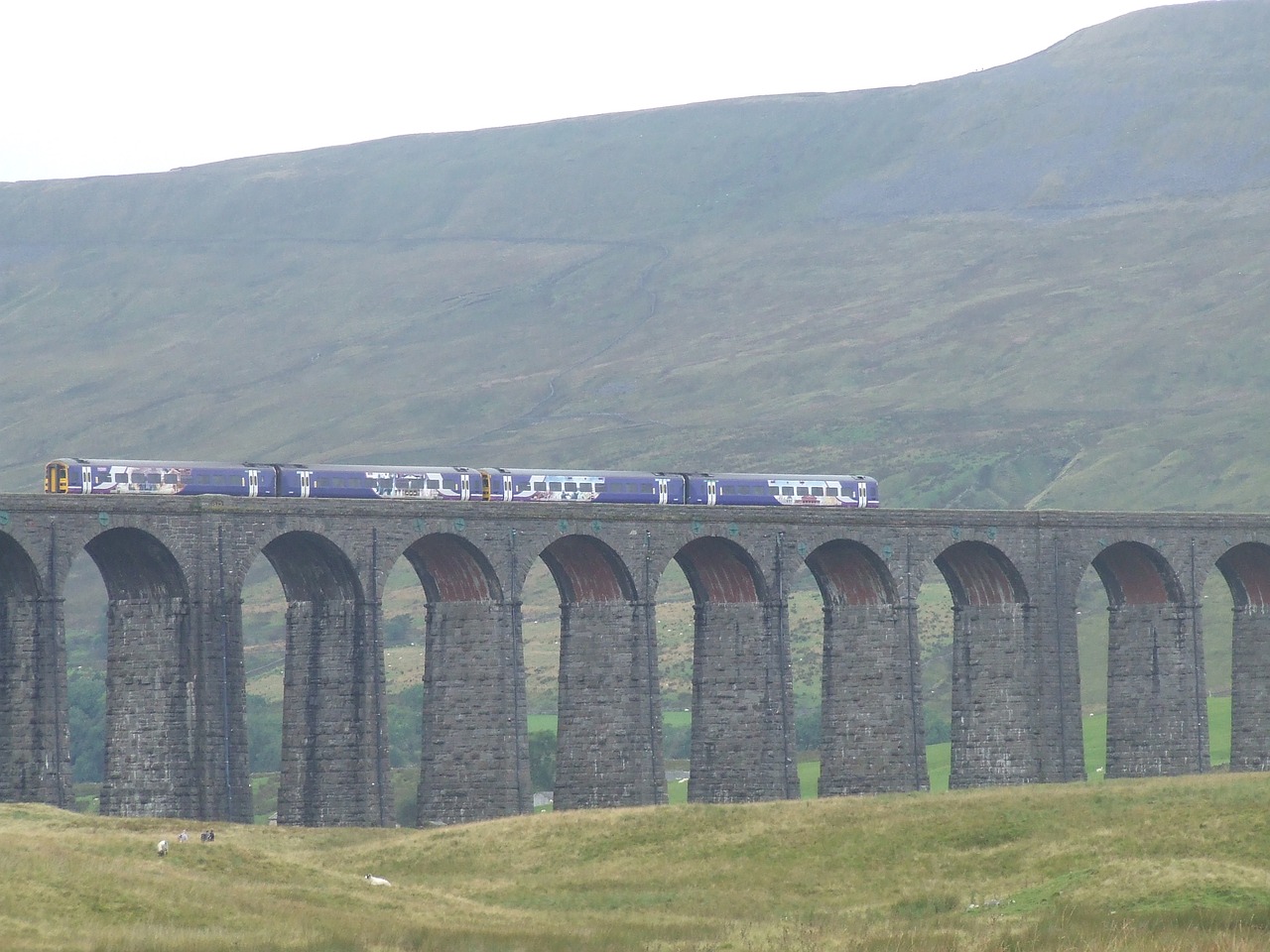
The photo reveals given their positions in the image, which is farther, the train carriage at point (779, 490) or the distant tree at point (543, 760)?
the distant tree at point (543, 760)

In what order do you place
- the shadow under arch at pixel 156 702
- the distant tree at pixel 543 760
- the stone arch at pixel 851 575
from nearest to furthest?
the shadow under arch at pixel 156 702 < the stone arch at pixel 851 575 < the distant tree at pixel 543 760

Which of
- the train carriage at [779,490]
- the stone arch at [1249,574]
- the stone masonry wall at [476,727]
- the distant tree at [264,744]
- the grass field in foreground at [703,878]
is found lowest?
the distant tree at [264,744]

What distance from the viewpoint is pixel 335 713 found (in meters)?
84.8

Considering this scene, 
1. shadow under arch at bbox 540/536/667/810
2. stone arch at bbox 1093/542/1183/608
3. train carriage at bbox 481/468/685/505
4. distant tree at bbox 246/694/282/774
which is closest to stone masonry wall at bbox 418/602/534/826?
shadow under arch at bbox 540/536/667/810

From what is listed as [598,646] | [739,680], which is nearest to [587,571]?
[598,646]

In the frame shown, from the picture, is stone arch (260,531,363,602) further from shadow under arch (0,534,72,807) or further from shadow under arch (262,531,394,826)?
shadow under arch (0,534,72,807)

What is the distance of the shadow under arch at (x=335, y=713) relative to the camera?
84.6m

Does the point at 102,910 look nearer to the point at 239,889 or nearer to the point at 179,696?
the point at 239,889

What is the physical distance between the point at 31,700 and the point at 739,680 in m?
31.3

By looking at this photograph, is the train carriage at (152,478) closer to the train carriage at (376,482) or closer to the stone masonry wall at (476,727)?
the train carriage at (376,482)

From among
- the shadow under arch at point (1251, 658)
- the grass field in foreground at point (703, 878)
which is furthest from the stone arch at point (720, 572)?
the shadow under arch at point (1251, 658)

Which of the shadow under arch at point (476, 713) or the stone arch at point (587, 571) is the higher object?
the stone arch at point (587, 571)

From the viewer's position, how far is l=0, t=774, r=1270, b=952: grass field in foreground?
175 feet

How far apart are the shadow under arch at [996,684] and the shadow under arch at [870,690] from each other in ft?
15.2
